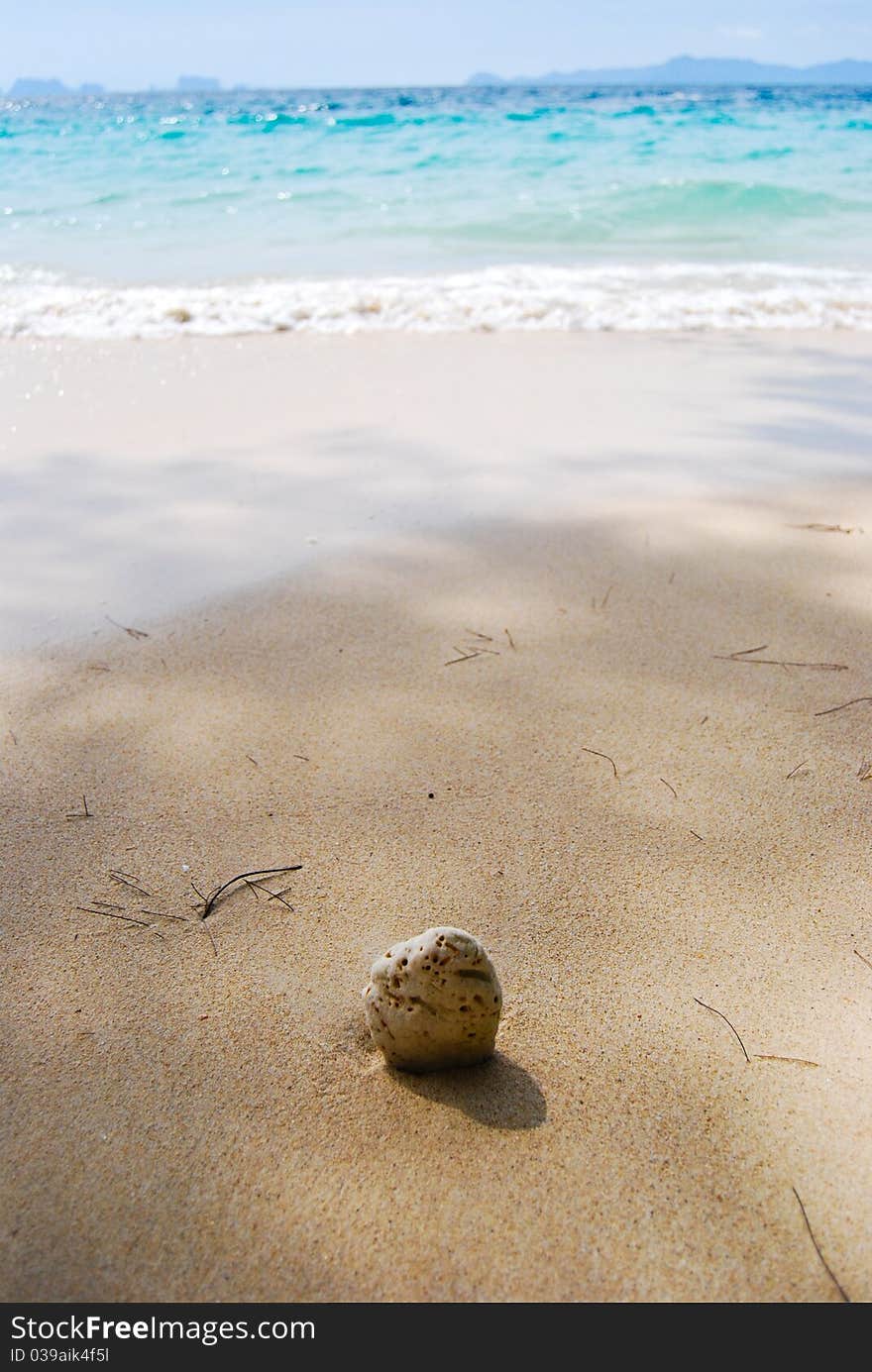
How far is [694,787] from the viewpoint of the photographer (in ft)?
4.91

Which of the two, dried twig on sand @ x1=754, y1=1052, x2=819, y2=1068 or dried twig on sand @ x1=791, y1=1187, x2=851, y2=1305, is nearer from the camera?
dried twig on sand @ x1=791, y1=1187, x2=851, y2=1305

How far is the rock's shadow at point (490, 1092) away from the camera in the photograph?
99 centimetres

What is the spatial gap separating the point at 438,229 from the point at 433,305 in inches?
137

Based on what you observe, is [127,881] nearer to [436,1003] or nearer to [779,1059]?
[436,1003]

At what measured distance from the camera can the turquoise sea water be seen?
5207mm

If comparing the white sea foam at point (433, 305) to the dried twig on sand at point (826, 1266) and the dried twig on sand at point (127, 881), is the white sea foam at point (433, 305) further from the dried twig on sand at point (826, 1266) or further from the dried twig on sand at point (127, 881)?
the dried twig on sand at point (826, 1266)

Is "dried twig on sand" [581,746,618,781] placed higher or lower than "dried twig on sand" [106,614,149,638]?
lower

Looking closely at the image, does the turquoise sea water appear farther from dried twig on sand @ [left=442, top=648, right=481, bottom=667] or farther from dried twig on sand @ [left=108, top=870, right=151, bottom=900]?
dried twig on sand @ [left=108, top=870, right=151, bottom=900]

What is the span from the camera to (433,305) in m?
5.24

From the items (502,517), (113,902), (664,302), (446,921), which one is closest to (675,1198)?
(446,921)

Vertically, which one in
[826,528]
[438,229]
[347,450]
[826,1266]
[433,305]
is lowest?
[826,1266]

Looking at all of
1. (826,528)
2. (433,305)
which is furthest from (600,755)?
(433,305)

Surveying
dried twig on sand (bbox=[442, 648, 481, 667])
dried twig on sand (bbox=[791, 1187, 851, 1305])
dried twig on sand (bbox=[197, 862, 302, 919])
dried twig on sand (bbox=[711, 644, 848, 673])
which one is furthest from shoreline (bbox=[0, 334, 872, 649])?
dried twig on sand (bbox=[791, 1187, 851, 1305])
